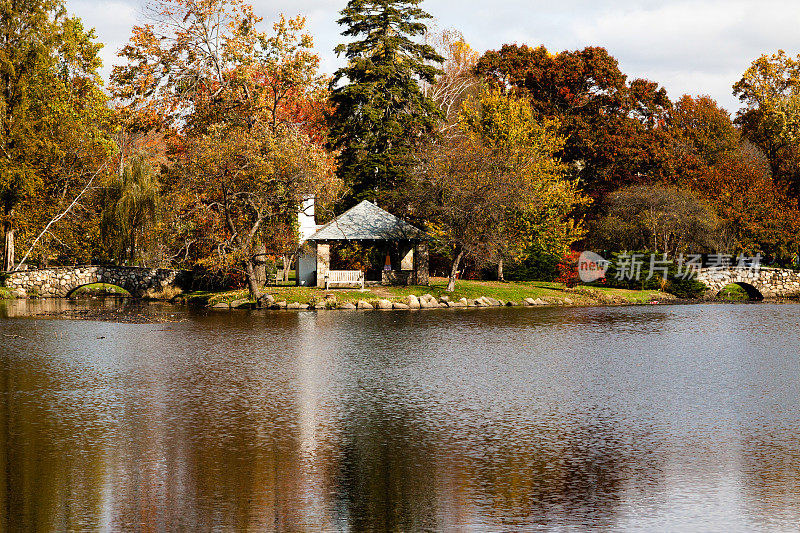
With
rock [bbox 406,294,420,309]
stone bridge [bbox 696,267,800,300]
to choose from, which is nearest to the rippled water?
rock [bbox 406,294,420,309]

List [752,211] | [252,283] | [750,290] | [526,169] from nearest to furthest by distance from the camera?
[252,283], [526,169], [752,211], [750,290]

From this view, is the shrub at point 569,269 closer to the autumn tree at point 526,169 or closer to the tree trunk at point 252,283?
the autumn tree at point 526,169

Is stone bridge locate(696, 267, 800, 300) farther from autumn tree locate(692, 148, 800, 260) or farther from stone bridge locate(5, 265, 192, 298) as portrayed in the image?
stone bridge locate(5, 265, 192, 298)

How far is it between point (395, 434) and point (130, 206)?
44.5 metres

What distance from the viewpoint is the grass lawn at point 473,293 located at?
4978cm

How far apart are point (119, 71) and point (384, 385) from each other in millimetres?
37620

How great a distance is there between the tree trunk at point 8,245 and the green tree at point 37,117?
62 millimetres

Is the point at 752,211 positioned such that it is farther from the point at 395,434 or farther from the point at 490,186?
the point at 395,434

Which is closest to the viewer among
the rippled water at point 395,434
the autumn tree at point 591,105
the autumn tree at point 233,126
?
the rippled water at point 395,434

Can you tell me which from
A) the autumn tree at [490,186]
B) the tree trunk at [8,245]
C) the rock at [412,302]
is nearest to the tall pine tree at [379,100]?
the autumn tree at [490,186]

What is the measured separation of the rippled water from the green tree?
2763 cm

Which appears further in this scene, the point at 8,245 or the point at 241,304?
the point at 8,245

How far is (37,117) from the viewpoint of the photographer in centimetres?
5788

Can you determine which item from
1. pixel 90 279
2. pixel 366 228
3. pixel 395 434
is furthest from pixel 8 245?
pixel 395 434
